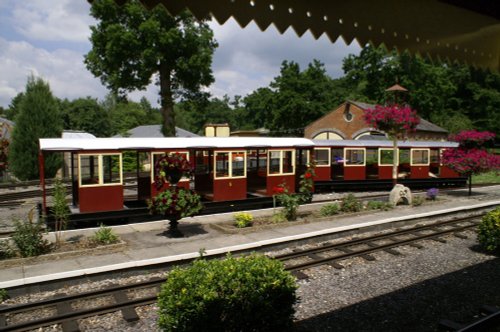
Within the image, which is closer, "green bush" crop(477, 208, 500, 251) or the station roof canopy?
the station roof canopy

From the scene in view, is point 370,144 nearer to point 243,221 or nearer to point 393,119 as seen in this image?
point 393,119

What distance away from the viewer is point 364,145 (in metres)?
21.6

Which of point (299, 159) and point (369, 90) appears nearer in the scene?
point (299, 159)

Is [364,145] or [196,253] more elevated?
[364,145]

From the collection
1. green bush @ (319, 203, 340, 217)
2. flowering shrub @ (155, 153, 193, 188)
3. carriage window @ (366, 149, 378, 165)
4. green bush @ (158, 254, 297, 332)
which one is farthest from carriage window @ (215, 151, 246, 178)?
carriage window @ (366, 149, 378, 165)

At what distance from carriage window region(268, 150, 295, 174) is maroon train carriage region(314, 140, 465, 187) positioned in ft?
14.3

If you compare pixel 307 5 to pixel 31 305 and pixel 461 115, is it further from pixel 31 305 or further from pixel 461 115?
pixel 461 115

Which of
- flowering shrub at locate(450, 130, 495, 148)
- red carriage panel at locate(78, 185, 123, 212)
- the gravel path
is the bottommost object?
the gravel path

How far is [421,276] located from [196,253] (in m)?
5.10

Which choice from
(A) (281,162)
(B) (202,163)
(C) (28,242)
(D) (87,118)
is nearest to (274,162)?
(A) (281,162)

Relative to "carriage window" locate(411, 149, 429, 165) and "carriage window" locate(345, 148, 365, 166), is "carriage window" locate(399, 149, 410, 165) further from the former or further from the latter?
"carriage window" locate(345, 148, 365, 166)

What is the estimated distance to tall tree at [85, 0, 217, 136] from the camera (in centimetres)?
3212

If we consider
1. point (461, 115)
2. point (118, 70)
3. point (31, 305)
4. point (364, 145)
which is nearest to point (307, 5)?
point (31, 305)

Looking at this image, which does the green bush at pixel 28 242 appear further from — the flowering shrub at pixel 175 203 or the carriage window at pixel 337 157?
the carriage window at pixel 337 157
